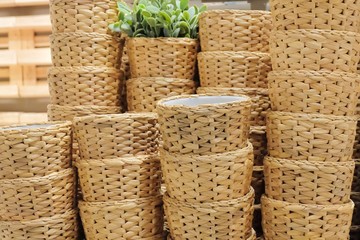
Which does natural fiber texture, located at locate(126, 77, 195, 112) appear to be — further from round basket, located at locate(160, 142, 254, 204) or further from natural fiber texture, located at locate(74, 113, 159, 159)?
round basket, located at locate(160, 142, 254, 204)

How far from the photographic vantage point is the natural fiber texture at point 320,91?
1.34 meters

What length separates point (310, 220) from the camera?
1.36 metres

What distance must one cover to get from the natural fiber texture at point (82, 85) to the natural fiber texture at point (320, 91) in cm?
71

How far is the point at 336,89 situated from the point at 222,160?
0.41 m

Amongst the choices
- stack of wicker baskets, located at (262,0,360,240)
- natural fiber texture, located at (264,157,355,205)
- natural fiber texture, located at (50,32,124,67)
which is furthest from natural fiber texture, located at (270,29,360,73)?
natural fiber texture, located at (50,32,124,67)

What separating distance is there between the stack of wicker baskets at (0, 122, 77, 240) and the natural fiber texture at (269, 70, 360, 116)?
752 mm

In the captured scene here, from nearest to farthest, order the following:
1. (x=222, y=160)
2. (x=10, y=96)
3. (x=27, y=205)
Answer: (x=222, y=160) < (x=27, y=205) < (x=10, y=96)

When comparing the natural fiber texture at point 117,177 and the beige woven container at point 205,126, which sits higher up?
the beige woven container at point 205,126

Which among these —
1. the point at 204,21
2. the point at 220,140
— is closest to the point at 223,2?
the point at 204,21

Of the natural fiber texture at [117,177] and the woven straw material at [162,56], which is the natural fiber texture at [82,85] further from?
the natural fiber texture at [117,177]

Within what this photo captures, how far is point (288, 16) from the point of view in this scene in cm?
139

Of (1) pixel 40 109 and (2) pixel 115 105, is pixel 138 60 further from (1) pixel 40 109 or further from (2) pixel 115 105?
(1) pixel 40 109

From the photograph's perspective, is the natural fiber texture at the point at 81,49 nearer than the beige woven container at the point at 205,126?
No

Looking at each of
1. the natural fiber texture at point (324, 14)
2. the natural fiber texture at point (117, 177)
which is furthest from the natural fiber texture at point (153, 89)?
the natural fiber texture at point (324, 14)
